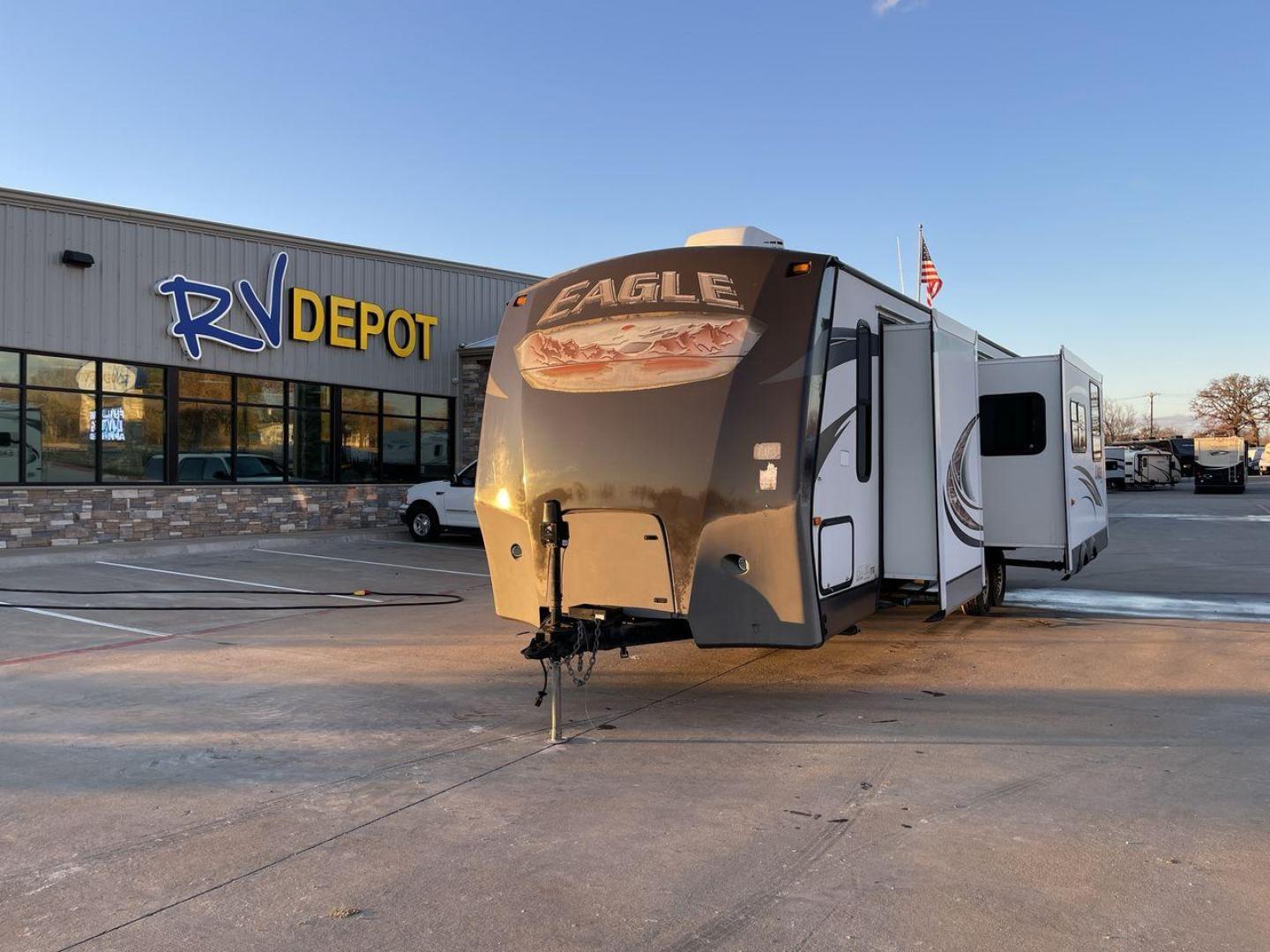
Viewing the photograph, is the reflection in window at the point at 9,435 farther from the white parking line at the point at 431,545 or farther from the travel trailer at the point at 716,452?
the travel trailer at the point at 716,452

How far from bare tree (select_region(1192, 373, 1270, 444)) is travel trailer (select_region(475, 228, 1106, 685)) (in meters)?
95.6

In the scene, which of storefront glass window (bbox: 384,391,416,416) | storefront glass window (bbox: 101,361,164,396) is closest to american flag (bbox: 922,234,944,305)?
storefront glass window (bbox: 384,391,416,416)

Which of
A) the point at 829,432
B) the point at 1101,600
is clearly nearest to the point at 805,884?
the point at 829,432

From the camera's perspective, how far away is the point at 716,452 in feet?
19.9

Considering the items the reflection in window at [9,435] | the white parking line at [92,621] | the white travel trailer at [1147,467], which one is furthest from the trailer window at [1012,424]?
the white travel trailer at [1147,467]

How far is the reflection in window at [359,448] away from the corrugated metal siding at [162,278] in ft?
2.71

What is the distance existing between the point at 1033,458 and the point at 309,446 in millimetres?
14836

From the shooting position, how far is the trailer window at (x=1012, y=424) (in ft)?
32.5

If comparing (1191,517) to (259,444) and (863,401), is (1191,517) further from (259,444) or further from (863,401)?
(863,401)

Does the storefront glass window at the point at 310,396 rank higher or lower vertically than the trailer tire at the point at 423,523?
higher

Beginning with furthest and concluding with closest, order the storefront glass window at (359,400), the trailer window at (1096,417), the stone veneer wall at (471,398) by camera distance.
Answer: the stone veneer wall at (471,398) < the storefront glass window at (359,400) < the trailer window at (1096,417)


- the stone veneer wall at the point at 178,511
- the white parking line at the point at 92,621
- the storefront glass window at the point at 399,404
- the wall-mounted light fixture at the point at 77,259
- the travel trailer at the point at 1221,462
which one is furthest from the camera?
the travel trailer at the point at 1221,462

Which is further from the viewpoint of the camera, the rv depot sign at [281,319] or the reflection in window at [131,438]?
the rv depot sign at [281,319]

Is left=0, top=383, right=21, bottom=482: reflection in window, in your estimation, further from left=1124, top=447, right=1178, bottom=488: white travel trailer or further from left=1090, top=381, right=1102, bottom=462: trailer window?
left=1124, top=447, right=1178, bottom=488: white travel trailer
